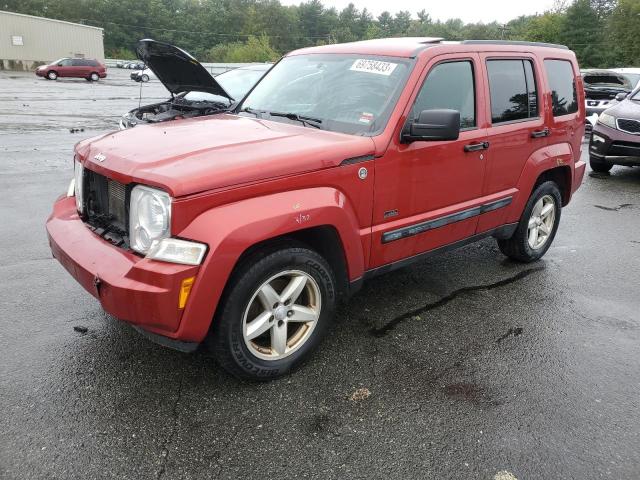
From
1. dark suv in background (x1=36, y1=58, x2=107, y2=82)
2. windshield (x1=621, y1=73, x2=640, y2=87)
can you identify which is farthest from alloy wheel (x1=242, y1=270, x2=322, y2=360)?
dark suv in background (x1=36, y1=58, x2=107, y2=82)

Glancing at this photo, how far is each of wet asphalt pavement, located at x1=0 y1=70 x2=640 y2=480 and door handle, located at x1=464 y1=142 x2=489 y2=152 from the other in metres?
1.21

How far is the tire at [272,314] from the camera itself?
2709mm

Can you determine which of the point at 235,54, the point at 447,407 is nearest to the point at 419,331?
the point at 447,407

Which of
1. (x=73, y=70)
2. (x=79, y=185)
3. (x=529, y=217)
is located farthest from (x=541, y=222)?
(x=73, y=70)

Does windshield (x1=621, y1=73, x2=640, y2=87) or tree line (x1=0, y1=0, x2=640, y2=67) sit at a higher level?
tree line (x1=0, y1=0, x2=640, y2=67)

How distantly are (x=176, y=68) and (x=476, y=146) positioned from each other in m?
3.98

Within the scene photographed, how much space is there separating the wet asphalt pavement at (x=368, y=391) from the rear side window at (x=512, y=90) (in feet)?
4.74

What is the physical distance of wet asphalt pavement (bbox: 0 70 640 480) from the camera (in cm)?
244

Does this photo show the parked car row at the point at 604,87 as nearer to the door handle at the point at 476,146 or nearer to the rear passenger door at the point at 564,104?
the rear passenger door at the point at 564,104

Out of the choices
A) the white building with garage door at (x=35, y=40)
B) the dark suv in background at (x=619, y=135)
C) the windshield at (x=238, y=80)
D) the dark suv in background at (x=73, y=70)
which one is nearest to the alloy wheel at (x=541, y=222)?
the dark suv in background at (x=619, y=135)

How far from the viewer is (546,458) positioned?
250 cm

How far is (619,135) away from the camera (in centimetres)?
874

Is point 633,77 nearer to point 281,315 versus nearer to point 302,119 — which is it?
point 302,119

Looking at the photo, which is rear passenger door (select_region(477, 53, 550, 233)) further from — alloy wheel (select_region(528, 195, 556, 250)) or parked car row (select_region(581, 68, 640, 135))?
parked car row (select_region(581, 68, 640, 135))
